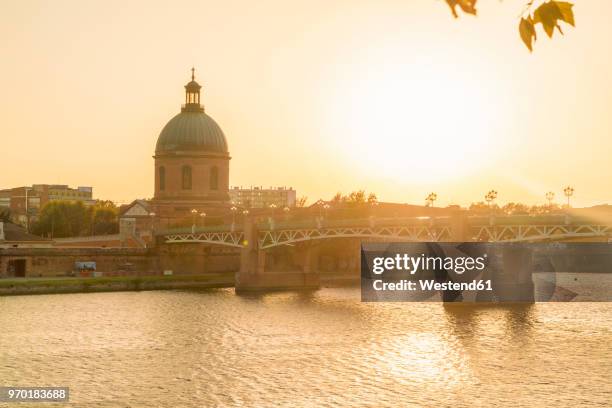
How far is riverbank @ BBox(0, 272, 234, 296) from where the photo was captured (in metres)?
70.5

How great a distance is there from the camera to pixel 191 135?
113 meters

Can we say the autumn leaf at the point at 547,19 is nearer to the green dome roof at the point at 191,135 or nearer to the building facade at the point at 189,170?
the building facade at the point at 189,170

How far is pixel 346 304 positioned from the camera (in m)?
63.9

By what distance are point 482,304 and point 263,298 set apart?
17.9 m

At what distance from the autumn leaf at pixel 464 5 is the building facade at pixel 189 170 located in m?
107

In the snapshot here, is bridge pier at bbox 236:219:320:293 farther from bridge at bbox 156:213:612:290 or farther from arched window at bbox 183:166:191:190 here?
arched window at bbox 183:166:191:190

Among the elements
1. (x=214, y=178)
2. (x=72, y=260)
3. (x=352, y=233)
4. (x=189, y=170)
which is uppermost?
(x=189, y=170)

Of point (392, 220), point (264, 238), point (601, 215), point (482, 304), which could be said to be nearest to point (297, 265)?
point (264, 238)

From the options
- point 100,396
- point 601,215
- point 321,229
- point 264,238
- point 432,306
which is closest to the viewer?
point 100,396

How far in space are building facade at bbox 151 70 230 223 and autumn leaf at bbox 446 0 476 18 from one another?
107022 millimetres

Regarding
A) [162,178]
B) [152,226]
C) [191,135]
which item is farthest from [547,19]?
[162,178]

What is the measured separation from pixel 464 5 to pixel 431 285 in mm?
74743

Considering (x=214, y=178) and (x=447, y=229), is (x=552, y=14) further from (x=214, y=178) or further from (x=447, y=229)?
(x=214, y=178)

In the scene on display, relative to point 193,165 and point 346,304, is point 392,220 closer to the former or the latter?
point 346,304
